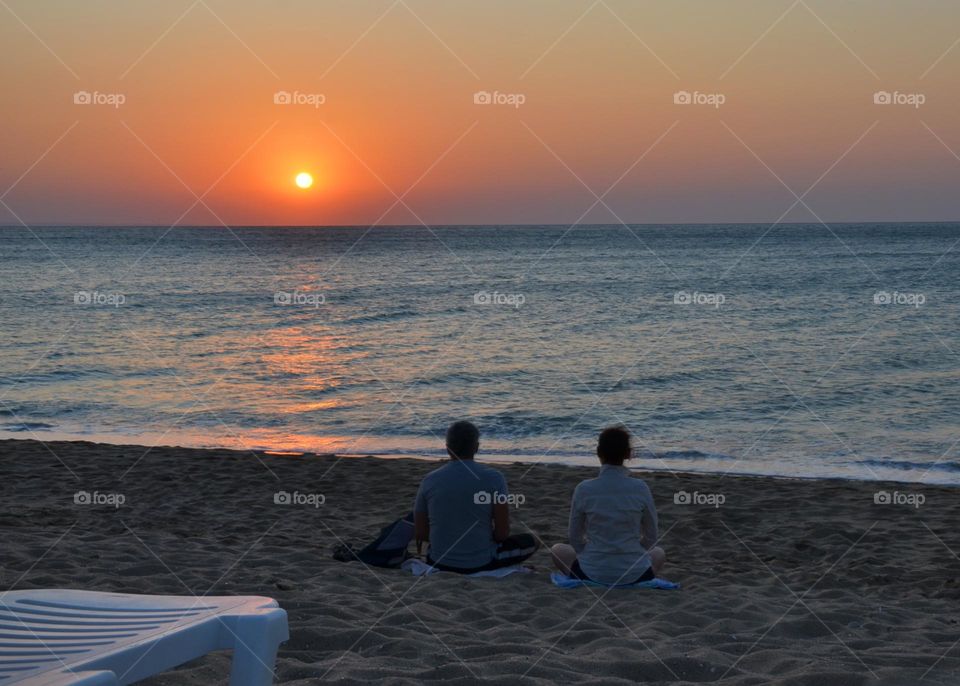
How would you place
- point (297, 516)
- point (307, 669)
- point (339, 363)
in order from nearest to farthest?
point (307, 669)
point (297, 516)
point (339, 363)

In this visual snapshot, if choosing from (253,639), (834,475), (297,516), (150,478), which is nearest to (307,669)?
(253,639)

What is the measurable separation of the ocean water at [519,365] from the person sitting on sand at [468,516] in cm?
574

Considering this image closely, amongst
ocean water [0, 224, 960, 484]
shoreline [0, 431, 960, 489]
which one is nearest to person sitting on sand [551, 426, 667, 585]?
shoreline [0, 431, 960, 489]

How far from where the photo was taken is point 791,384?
61.0ft

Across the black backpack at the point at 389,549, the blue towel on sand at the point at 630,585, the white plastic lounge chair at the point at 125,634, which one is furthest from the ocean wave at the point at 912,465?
the white plastic lounge chair at the point at 125,634

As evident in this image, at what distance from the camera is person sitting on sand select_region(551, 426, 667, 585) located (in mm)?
5934

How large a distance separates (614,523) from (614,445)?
0.48 m

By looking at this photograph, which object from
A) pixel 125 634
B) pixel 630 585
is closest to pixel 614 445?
pixel 630 585

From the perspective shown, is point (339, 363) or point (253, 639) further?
point (339, 363)

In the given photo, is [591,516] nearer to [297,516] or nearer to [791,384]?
[297,516]

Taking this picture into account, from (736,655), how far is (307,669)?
191cm

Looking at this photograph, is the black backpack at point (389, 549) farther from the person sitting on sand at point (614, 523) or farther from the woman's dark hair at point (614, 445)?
the woman's dark hair at point (614, 445)

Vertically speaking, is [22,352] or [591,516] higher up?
[22,352]

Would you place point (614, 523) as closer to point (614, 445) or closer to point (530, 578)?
point (614, 445)
